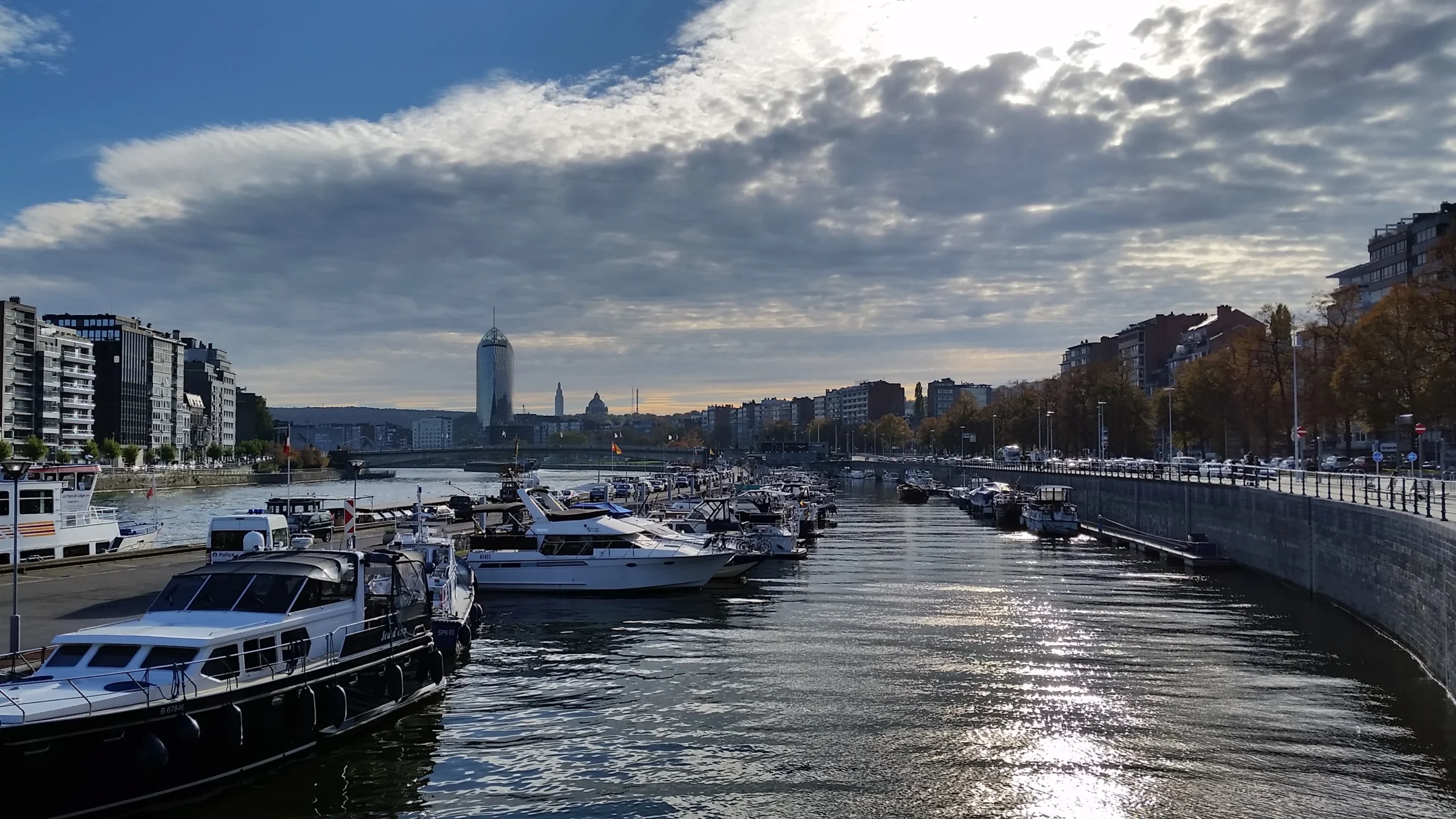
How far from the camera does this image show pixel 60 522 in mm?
45406

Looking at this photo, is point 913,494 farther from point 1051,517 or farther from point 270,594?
point 270,594

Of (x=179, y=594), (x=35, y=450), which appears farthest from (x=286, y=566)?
(x=35, y=450)

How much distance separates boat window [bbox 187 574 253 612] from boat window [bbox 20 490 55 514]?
29.6 meters

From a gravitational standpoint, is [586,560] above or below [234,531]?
below

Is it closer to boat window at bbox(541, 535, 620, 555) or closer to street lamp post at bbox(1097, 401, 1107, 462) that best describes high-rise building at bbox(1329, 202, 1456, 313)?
street lamp post at bbox(1097, 401, 1107, 462)

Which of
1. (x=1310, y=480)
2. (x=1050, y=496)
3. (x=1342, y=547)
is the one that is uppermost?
(x=1310, y=480)

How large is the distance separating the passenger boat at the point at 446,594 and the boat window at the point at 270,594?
499 cm

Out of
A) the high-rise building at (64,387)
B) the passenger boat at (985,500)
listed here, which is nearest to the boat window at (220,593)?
the passenger boat at (985,500)

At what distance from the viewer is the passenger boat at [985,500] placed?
310 ft

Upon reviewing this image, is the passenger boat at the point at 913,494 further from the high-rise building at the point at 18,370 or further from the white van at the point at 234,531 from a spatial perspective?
the high-rise building at the point at 18,370

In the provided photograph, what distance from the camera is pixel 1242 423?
280 ft

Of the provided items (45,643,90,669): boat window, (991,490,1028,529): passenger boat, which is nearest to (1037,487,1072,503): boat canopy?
(991,490,1028,529): passenger boat

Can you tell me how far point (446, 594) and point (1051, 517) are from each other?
55781 mm

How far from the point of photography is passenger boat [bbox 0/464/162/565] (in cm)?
4256
